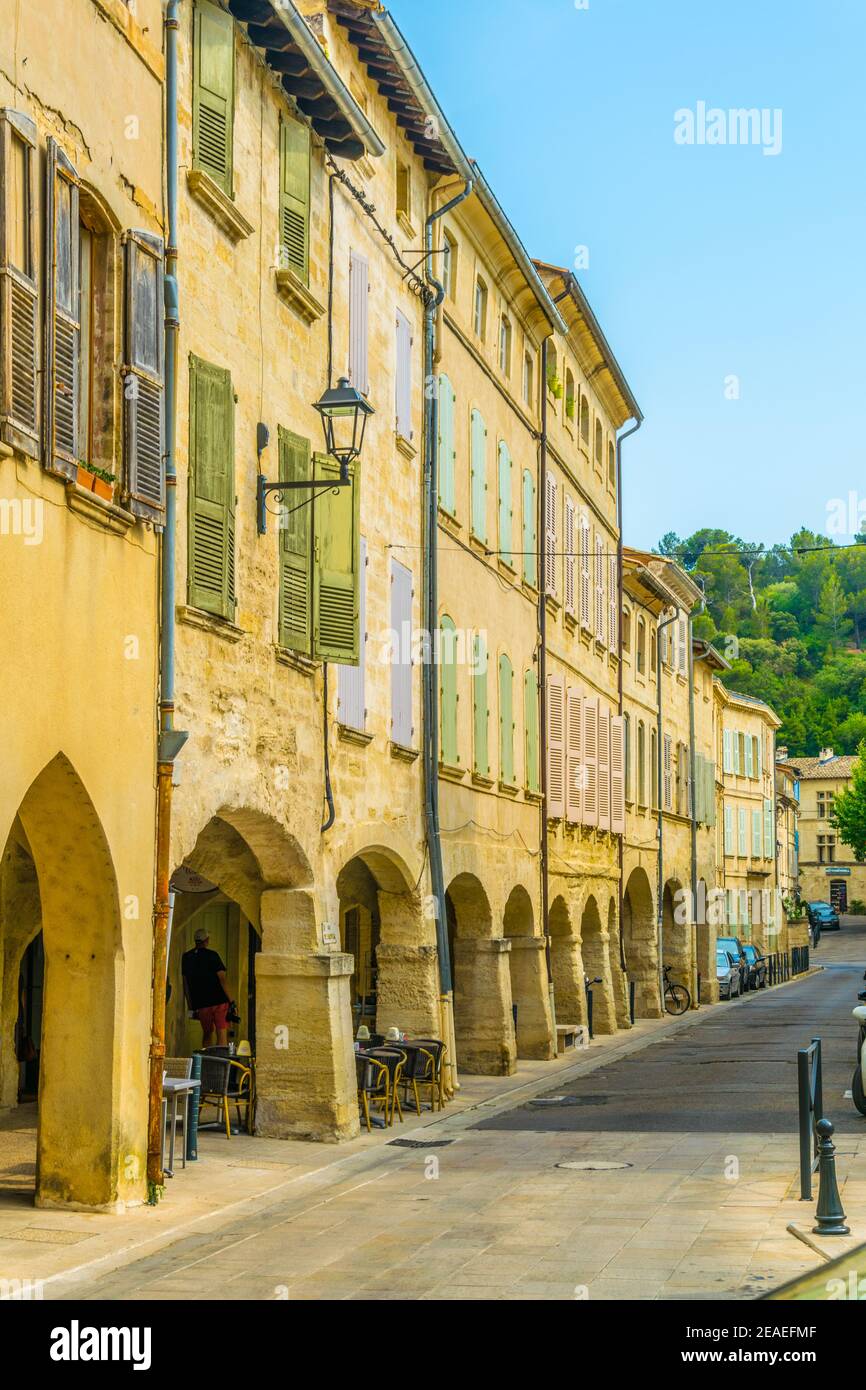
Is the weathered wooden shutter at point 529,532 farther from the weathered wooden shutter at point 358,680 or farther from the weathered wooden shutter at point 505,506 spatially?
the weathered wooden shutter at point 358,680

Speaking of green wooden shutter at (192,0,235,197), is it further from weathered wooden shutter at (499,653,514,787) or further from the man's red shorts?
weathered wooden shutter at (499,653,514,787)

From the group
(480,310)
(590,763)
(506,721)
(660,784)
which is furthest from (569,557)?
(660,784)

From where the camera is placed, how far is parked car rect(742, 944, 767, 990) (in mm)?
51031

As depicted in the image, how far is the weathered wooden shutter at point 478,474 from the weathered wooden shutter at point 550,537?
4.42m

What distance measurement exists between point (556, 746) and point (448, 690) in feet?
24.0

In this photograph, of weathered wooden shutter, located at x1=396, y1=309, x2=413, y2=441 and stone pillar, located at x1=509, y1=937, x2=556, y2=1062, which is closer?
weathered wooden shutter, located at x1=396, y1=309, x2=413, y2=441

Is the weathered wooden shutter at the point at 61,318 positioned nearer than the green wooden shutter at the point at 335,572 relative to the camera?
Yes

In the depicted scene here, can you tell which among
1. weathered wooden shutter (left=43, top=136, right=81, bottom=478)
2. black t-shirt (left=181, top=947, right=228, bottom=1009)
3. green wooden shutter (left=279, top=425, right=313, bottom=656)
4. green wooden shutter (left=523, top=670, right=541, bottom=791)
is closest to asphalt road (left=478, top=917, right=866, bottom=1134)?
black t-shirt (left=181, top=947, right=228, bottom=1009)

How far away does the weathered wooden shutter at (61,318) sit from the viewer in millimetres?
11438

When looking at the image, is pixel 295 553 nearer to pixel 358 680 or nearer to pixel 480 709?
pixel 358 680

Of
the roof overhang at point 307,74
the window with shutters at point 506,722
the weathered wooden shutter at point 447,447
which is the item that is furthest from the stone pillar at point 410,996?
the roof overhang at point 307,74

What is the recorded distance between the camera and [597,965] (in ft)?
109

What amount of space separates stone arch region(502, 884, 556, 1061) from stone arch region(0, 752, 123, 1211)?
46.5 feet

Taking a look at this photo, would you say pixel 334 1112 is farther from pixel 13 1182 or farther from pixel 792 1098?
pixel 792 1098
